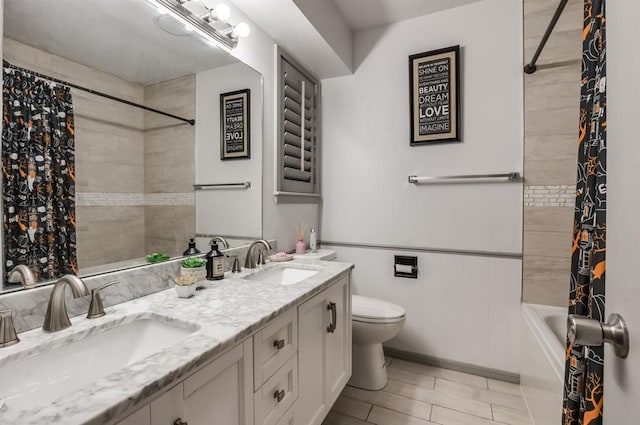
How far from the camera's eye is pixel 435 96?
212 cm

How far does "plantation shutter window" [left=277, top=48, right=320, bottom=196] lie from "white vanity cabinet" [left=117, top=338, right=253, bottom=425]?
1247mm

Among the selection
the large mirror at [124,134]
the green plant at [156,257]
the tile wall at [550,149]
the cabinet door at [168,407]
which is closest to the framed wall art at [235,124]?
the large mirror at [124,134]

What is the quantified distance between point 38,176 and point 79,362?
1.74ft

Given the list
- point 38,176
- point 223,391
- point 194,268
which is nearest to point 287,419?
point 223,391

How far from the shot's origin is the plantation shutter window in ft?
6.64

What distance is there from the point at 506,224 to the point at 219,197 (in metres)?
1.75

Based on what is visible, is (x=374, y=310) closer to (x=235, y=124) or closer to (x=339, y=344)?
(x=339, y=344)

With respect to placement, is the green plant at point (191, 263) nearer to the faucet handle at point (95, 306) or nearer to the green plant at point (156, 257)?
the green plant at point (156, 257)

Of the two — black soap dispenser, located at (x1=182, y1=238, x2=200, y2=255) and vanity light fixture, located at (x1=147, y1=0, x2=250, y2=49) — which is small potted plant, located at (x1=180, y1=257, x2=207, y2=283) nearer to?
black soap dispenser, located at (x1=182, y1=238, x2=200, y2=255)

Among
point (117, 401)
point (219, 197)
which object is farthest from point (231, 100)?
point (117, 401)

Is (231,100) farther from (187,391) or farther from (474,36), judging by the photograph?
(474,36)

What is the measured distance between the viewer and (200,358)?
2.28 feet

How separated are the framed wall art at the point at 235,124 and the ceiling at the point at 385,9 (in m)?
1.02

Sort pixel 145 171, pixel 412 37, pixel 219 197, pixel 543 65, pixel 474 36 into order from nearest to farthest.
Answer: pixel 145 171, pixel 219 197, pixel 543 65, pixel 474 36, pixel 412 37
